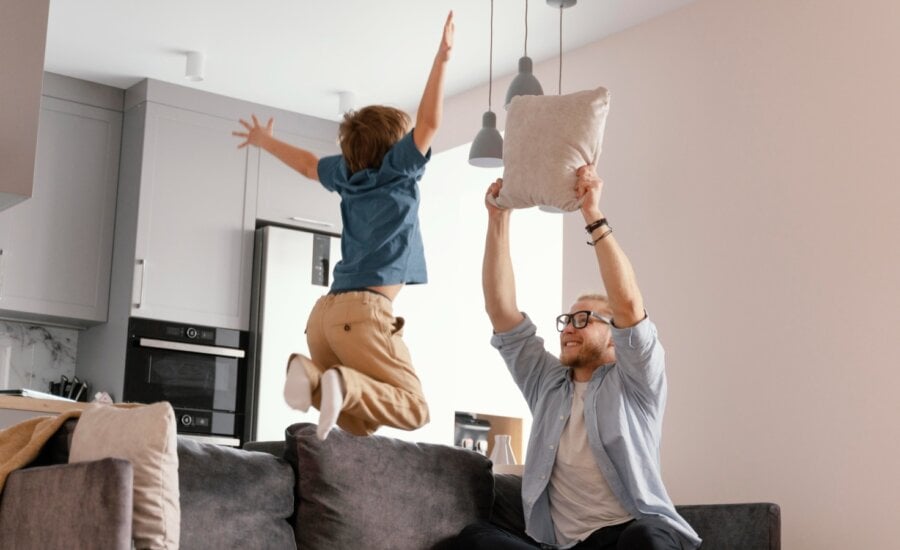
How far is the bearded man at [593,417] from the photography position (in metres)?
3.14

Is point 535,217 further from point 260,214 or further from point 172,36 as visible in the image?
point 172,36

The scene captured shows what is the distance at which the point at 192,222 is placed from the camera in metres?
5.70

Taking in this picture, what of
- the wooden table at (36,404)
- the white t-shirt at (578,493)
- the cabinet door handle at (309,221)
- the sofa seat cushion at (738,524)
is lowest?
the sofa seat cushion at (738,524)

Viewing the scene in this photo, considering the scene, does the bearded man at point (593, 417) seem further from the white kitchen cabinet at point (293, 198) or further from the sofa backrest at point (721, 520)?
the white kitchen cabinet at point (293, 198)

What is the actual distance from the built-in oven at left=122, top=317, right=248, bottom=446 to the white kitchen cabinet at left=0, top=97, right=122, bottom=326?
35cm

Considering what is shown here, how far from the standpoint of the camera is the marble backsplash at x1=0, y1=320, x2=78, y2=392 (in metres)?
5.60

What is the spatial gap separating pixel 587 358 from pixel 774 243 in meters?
1.11

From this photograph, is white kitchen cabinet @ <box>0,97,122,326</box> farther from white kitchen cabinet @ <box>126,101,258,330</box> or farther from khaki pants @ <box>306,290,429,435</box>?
khaki pants @ <box>306,290,429,435</box>

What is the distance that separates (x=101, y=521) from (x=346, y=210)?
883mm

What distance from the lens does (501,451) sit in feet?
14.4

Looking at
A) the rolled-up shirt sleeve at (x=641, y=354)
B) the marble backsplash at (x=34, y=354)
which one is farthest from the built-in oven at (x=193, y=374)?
the rolled-up shirt sleeve at (x=641, y=354)

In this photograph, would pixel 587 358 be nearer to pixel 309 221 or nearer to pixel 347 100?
pixel 347 100

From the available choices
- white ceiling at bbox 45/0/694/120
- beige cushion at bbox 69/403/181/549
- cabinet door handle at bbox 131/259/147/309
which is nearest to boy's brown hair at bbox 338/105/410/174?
beige cushion at bbox 69/403/181/549

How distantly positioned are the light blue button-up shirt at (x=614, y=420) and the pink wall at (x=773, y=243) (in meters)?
0.84
